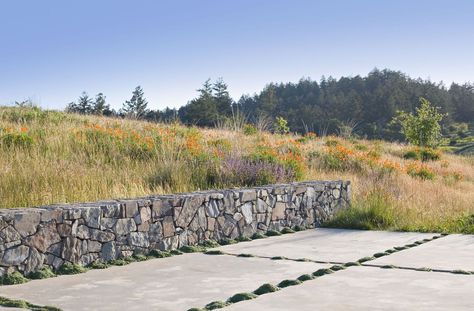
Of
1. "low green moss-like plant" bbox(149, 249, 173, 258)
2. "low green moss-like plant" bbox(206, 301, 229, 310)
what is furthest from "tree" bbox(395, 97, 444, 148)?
"low green moss-like plant" bbox(206, 301, 229, 310)

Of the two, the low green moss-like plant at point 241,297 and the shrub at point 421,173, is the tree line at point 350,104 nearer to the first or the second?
the shrub at point 421,173

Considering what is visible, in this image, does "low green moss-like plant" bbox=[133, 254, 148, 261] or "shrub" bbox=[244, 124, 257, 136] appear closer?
"low green moss-like plant" bbox=[133, 254, 148, 261]

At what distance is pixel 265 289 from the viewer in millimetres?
4719

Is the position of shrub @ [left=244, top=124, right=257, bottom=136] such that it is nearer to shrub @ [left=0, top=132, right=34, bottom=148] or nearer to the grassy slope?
the grassy slope

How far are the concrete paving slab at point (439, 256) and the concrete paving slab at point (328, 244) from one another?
0.98ft

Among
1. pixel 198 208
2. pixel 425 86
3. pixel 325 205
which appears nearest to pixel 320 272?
pixel 198 208

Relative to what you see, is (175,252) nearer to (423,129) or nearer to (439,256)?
(439,256)

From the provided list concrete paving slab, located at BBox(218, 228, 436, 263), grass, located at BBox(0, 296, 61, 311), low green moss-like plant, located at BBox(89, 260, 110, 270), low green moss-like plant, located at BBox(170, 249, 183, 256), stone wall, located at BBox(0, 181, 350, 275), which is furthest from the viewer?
low green moss-like plant, located at BBox(170, 249, 183, 256)

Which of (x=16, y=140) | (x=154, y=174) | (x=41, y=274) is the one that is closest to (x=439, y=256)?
(x=41, y=274)

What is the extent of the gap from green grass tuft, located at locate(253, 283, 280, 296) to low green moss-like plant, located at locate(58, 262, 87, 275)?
1888 millimetres

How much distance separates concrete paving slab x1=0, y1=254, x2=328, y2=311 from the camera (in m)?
4.38

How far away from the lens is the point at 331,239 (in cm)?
783

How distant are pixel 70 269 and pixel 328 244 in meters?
3.09

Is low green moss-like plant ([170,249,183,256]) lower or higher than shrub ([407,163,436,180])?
lower
